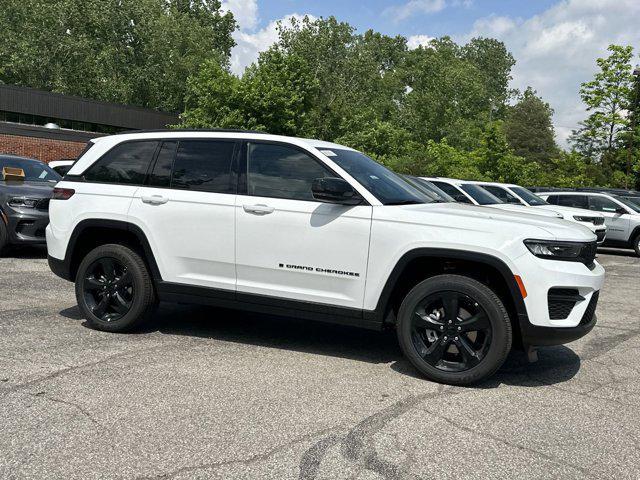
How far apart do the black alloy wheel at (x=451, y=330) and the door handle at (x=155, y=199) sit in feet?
8.09

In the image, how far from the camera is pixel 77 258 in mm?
6168

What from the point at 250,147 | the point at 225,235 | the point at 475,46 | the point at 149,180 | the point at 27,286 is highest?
the point at 475,46

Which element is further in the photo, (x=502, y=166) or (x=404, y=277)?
(x=502, y=166)

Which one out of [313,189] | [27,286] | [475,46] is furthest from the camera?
[475,46]

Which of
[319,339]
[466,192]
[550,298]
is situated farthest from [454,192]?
[550,298]

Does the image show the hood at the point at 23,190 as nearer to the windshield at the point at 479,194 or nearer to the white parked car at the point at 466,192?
the white parked car at the point at 466,192

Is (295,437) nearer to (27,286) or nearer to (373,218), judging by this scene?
(373,218)

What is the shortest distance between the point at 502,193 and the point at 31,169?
11.0 metres

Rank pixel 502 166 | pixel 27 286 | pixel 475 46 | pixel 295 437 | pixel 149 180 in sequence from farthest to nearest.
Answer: pixel 475 46 < pixel 502 166 < pixel 27 286 < pixel 149 180 < pixel 295 437

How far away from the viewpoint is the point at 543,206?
1595 centimetres

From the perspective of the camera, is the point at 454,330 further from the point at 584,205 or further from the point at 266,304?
the point at 584,205

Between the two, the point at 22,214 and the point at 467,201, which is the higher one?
the point at 467,201

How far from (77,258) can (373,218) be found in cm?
306

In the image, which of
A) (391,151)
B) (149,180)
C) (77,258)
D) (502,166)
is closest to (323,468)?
(149,180)
